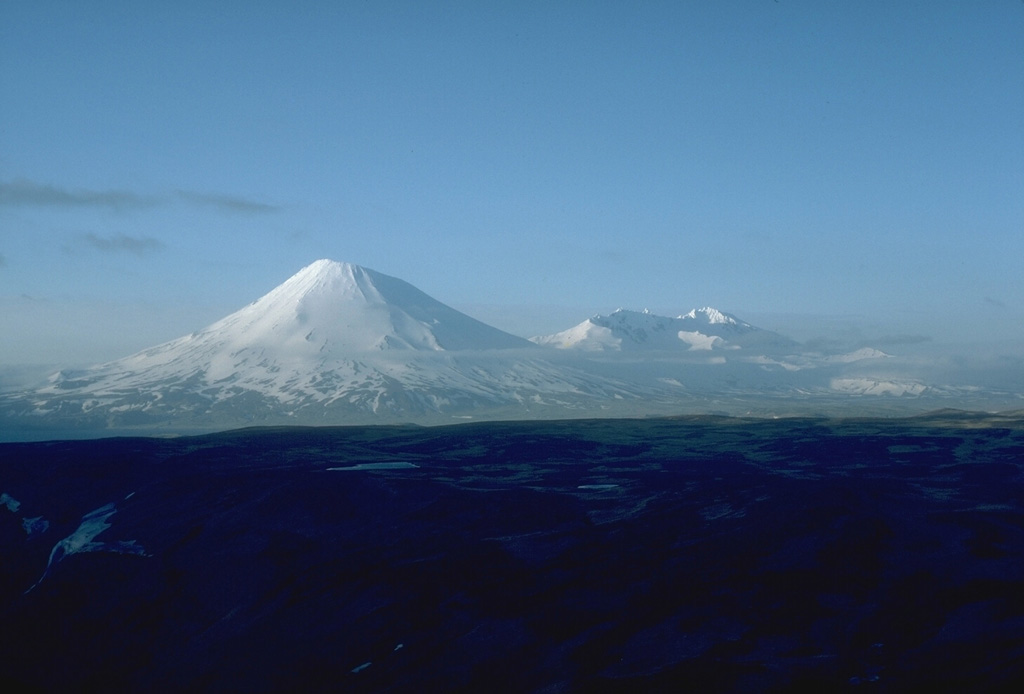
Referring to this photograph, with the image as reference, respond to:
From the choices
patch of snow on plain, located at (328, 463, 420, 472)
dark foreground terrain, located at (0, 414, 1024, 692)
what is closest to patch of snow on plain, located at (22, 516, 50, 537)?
dark foreground terrain, located at (0, 414, 1024, 692)

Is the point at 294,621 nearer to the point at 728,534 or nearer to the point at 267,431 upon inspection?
the point at 728,534

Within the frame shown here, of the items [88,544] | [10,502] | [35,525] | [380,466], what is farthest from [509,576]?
[10,502]

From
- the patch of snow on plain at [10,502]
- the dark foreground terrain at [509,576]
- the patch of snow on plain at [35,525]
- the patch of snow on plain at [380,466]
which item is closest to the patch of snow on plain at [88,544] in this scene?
the dark foreground terrain at [509,576]

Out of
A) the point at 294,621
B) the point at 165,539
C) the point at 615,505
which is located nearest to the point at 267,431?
the point at 165,539

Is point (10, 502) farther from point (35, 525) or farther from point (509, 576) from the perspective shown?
point (509, 576)

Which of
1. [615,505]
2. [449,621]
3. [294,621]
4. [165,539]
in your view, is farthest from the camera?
[615,505]

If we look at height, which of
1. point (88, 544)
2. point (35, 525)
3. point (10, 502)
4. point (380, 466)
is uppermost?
point (380, 466)

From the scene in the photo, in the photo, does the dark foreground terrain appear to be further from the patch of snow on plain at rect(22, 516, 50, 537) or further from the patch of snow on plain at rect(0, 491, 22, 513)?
the patch of snow on plain at rect(0, 491, 22, 513)

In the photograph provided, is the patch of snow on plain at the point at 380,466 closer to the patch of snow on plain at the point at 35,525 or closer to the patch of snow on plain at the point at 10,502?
the patch of snow on plain at the point at 35,525
